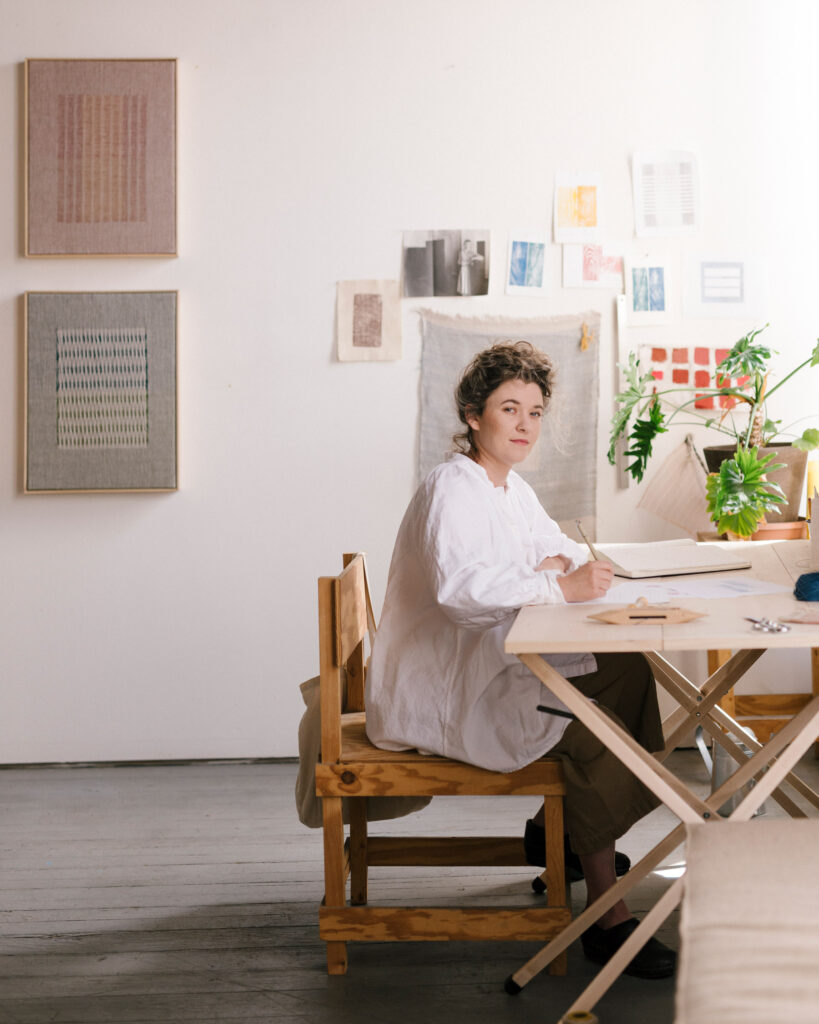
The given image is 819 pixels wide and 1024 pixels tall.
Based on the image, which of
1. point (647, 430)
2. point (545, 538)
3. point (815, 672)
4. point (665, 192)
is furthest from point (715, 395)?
point (545, 538)

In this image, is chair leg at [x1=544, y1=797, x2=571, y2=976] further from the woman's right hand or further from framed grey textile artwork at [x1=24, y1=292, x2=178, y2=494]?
framed grey textile artwork at [x1=24, y1=292, x2=178, y2=494]

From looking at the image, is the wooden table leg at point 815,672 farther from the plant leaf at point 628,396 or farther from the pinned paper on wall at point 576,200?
the pinned paper on wall at point 576,200

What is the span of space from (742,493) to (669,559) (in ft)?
2.16

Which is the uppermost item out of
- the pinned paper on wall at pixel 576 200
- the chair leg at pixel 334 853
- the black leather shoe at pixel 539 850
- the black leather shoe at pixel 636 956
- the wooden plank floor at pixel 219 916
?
the pinned paper on wall at pixel 576 200

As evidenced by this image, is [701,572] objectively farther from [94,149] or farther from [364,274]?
[94,149]

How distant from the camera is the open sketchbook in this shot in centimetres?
211

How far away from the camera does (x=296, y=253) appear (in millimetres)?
3459

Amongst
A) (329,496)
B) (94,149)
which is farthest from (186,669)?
(94,149)

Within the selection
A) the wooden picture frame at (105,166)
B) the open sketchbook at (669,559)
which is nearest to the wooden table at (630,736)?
the open sketchbook at (669,559)

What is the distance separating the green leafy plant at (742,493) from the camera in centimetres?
274

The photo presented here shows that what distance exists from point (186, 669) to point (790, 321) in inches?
89.0

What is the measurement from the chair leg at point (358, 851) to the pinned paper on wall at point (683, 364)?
1842 millimetres

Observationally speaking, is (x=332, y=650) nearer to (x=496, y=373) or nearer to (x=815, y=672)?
A: (x=496, y=373)

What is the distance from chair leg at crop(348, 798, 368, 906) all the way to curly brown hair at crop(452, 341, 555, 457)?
78 centimetres
